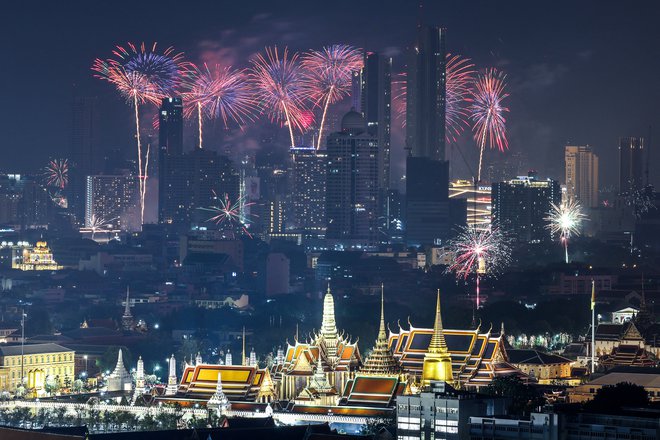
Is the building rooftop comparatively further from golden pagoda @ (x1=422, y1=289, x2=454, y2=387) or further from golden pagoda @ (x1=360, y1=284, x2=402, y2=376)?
golden pagoda @ (x1=360, y1=284, x2=402, y2=376)

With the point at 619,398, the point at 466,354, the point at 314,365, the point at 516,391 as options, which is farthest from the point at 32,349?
the point at 619,398

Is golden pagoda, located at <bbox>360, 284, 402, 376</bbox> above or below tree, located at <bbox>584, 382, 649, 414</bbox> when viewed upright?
→ above

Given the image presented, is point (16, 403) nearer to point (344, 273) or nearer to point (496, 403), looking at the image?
point (496, 403)

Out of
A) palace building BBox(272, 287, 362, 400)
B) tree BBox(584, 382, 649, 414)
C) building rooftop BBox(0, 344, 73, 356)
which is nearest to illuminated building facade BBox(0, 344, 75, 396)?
building rooftop BBox(0, 344, 73, 356)

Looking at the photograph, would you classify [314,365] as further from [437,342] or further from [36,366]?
Result: [36,366]

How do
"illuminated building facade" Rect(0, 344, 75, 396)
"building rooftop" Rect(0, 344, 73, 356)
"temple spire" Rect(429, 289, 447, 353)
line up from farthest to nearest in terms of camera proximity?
"building rooftop" Rect(0, 344, 73, 356)
"illuminated building facade" Rect(0, 344, 75, 396)
"temple spire" Rect(429, 289, 447, 353)

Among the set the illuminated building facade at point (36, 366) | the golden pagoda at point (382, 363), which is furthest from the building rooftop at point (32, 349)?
the golden pagoda at point (382, 363)
